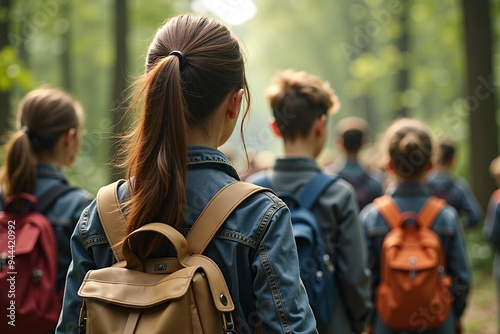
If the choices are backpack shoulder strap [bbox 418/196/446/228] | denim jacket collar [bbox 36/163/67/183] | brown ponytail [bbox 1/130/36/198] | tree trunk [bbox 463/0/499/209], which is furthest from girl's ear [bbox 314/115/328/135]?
tree trunk [bbox 463/0/499/209]

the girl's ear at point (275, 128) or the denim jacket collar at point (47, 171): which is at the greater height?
the girl's ear at point (275, 128)

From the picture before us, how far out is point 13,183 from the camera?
4.01m

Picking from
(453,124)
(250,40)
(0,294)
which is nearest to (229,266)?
(0,294)

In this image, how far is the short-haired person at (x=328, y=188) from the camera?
4.07 meters

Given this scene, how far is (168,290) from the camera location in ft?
6.92

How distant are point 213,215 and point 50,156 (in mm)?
2187

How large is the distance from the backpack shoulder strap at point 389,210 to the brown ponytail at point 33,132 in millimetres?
2241

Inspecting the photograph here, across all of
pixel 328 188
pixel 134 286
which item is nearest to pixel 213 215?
pixel 134 286

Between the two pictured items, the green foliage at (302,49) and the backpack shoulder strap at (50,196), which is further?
the green foliage at (302,49)

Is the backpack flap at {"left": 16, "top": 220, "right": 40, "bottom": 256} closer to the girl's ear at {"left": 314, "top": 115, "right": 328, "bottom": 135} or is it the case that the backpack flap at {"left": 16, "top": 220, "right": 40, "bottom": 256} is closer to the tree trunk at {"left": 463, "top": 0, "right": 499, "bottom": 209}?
the girl's ear at {"left": 314, "top": 115, "right": 328, "bottom": 135}

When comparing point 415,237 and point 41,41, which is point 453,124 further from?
point 415,237

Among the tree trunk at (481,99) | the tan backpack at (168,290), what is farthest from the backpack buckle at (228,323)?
the tree trunk at (481,99)

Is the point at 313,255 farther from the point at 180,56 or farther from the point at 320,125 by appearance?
the point at 180,56

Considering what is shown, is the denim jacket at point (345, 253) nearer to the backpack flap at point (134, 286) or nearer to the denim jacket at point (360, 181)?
the backpack flap at point (134, 286)
